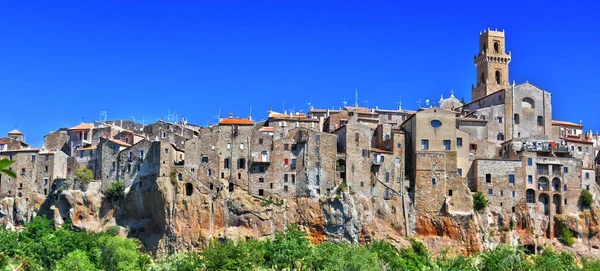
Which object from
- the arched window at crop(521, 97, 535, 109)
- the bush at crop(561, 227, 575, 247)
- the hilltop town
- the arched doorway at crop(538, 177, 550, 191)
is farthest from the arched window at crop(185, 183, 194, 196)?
the arched window at crop(521, 97, 535, 109)

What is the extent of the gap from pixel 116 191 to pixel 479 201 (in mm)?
34628

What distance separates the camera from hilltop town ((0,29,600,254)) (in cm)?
7856

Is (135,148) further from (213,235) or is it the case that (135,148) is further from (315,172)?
(315,172)

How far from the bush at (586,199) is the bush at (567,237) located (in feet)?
11.6

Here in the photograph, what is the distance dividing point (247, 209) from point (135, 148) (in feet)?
42.0

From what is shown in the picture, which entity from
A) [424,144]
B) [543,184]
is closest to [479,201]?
[424,144]

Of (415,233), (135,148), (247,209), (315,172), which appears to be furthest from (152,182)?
(415,233)

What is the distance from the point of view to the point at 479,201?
8219 centimetres

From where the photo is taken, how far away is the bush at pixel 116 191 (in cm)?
8175

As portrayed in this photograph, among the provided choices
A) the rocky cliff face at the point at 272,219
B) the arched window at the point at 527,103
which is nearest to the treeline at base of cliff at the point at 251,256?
the rocky cliff face at the point at 272,219

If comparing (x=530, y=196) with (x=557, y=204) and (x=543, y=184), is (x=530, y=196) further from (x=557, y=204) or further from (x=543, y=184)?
(x=557, y=204)

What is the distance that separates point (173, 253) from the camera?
76.6 m

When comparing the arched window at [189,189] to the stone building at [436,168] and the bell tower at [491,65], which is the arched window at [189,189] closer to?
the stone building at [436,168]

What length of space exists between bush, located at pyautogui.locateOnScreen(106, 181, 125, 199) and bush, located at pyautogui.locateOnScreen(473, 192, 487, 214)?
1325 inches
